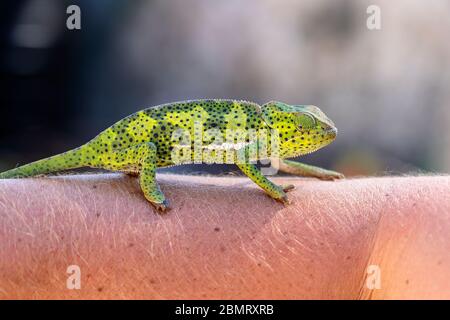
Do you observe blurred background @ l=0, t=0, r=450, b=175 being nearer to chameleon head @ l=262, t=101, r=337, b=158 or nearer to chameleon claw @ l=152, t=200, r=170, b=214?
chameleon head @ l=262, t=101, r=337, b=158

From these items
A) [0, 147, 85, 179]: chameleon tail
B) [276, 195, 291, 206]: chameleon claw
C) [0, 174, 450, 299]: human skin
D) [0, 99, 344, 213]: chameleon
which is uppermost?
[0, 99, 344, 213]: chameleon

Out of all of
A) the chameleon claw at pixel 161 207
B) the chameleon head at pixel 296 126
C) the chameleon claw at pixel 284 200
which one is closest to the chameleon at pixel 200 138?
the chameleon head at pixel 296 126

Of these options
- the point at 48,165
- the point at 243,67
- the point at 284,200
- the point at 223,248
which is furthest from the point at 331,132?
the point at 243,67

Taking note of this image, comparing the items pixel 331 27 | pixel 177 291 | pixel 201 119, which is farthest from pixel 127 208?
pixel 331 27

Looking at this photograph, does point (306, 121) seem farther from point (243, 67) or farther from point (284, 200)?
point (243, 67)

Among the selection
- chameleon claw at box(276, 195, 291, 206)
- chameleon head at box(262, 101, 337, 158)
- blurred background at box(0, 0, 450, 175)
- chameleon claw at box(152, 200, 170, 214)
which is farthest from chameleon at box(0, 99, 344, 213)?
blurred background at box(0, 0, 450, 175)

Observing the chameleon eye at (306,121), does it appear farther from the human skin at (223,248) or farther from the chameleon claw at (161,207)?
the chameleon claw at (161,207)

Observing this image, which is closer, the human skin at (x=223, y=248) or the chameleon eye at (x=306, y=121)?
the human skin at (x=223, y=248)

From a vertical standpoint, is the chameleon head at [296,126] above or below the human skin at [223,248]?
above
